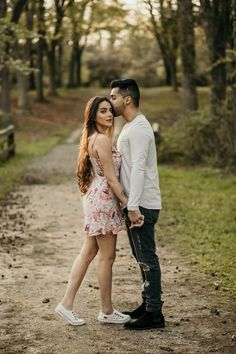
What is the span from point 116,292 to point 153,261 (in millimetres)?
1457

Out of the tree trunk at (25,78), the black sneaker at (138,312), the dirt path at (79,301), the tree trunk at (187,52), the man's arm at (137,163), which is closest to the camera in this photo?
the dirt path at (79,301)

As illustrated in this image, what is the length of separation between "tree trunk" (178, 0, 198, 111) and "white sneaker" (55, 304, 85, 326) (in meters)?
15.6

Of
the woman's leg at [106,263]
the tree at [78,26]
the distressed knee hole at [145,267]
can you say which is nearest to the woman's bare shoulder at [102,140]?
the woman's leg at [106,263]

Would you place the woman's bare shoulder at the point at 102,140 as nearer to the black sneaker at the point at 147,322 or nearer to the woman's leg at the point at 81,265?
the woman's leg at the point at 81,265

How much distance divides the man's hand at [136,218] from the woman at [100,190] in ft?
0.46

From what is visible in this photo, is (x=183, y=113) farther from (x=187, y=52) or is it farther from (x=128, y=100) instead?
(x=128, y=100)

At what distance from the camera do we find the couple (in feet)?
18.7

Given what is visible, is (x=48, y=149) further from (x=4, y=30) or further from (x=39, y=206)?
(x=39, y=206)

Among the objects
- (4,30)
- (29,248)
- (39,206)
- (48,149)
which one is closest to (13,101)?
(48,149)

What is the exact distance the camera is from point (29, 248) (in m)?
9.46

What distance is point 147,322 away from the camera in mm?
5938

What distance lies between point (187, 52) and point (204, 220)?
1399 centimetres

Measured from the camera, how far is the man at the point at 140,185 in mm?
Answer: 5648

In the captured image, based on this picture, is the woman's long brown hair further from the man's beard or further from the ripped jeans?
the ripped jeans
